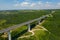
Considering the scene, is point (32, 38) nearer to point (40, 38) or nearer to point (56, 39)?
point (40, 38)

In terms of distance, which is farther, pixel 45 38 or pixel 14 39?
pixel 45 38

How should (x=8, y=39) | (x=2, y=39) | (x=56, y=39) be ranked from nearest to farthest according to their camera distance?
(x=8, y=39), (x=2, y=39), (x=56, y=39)

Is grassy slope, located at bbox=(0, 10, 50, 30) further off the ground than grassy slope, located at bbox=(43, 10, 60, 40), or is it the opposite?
grassy slope, located at bbox=(0, 10, 50, 30)

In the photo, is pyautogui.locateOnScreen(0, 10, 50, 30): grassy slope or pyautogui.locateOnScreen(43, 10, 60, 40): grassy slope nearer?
pyautogui.locateOnScreen(43, 10, 60, 40): grassy slope

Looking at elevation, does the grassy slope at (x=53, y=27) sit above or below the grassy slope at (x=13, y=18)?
below

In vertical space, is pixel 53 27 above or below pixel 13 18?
below

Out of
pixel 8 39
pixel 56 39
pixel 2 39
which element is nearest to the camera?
pixel 8 39

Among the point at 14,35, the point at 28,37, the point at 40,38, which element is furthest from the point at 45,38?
the point at 14,35

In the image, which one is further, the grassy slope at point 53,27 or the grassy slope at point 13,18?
the grassy slope at point 13,18

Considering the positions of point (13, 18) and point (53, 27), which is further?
point (13, 18)

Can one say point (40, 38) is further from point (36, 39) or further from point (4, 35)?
point (4, 35)
